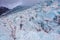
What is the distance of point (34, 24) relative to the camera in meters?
1.22

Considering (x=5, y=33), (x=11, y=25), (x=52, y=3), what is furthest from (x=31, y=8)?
(x=5, y=33)

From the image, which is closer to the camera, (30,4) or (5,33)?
(5,33)

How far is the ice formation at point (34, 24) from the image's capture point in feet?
3.62

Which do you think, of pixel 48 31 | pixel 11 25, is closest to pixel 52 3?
pixel 48 31

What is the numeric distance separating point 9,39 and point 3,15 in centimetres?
47

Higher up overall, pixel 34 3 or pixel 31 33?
pixel 34 3

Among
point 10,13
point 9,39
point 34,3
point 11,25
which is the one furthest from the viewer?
point 34,3

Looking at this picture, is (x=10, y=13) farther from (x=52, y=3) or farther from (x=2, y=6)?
(x=52, y=3)

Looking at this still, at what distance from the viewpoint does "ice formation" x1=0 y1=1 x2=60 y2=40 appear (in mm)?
1104

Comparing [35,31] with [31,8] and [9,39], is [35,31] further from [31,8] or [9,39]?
[31,8]

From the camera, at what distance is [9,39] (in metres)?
1.10

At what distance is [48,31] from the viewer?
1130mm

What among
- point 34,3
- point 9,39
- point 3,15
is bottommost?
point 9,39

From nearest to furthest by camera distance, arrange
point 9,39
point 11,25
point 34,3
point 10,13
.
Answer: point 9,39 < point 11,25 < point 10,13 < point 34,3
